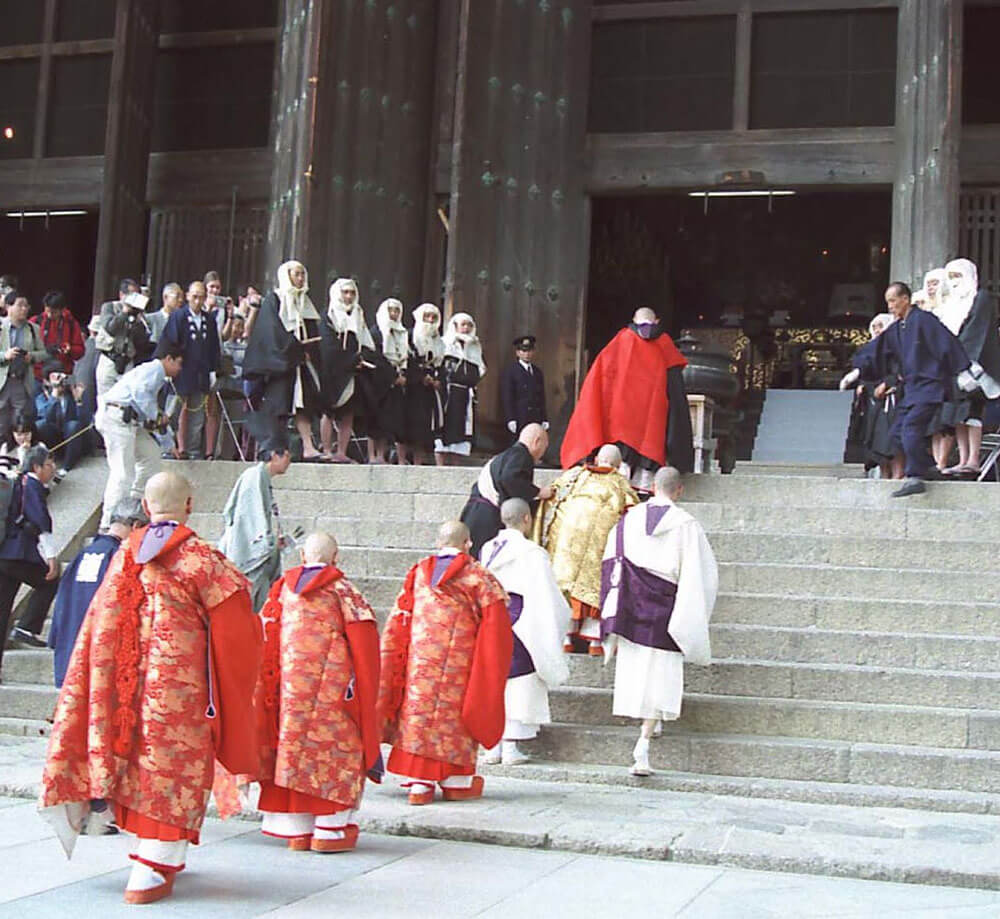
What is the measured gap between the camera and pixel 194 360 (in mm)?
12219

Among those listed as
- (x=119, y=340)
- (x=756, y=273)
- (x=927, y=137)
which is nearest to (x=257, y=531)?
(x=119, y=340)

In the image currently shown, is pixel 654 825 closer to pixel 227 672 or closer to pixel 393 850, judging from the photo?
pixel 393 850

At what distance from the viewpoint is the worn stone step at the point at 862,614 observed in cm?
870

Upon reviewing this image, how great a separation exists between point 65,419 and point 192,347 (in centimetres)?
139

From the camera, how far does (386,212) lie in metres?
16.4

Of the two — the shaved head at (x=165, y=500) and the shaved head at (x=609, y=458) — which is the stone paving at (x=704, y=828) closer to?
the shaved head at (x=165, y=500)

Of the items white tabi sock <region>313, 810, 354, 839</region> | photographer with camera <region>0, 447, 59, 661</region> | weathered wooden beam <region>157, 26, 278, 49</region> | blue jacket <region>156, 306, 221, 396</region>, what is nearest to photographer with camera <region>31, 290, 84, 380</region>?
blue jacket <region>156, 306, 221, 396</region>

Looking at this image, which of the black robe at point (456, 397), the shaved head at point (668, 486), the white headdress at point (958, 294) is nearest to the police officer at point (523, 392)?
the black robe at point (456, 397)

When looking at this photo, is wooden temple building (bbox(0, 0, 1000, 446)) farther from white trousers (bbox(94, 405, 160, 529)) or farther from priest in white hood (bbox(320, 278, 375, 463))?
white trousers (bbox(94, 405, 160, 529))

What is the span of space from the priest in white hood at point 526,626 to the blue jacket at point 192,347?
16.5ft

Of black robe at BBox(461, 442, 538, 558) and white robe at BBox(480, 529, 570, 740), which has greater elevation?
black robe at BBox(461, 442, 538, 558)

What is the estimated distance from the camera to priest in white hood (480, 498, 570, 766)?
7.65 metres

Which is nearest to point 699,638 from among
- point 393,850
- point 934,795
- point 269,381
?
point 934,795

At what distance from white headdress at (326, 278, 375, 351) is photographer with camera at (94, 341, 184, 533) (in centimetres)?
205
